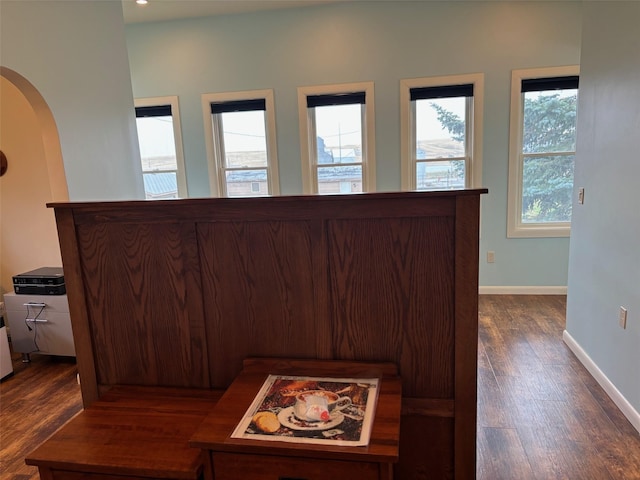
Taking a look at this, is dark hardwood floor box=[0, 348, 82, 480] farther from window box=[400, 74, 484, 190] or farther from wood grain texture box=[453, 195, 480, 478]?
window box=[400, 74, 484, 190]

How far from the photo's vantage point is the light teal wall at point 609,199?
2193 millimetres

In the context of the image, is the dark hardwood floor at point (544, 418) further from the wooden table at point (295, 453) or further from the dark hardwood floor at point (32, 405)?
the dark hardwood floor at point (32, 405)

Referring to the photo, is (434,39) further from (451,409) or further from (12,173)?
(12,173)

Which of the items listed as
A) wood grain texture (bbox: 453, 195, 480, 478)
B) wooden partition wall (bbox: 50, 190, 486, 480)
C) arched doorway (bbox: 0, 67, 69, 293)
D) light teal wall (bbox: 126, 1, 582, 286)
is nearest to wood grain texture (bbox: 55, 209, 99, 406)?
wooden partition wall (bbox: 50, 190, 486, 480)

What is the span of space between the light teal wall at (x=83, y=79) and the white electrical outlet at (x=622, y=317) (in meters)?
3.42

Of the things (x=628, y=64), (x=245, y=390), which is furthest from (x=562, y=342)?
(x=245, y=390)

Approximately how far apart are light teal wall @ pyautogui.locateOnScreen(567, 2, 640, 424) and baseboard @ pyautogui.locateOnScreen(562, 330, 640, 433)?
0.7 inches

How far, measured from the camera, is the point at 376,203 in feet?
4.27

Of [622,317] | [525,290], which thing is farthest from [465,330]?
[525,290]

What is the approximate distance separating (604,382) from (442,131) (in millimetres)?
2769

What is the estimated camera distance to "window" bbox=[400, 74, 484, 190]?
4184 mm

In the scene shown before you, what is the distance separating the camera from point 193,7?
4.10 m

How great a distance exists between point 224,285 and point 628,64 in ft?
8.05

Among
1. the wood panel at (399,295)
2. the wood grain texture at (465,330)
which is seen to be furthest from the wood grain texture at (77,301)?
the wood grain texture at (465,330)
